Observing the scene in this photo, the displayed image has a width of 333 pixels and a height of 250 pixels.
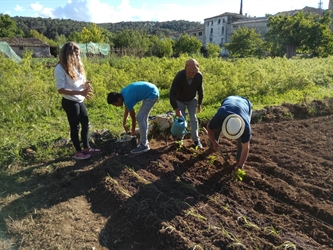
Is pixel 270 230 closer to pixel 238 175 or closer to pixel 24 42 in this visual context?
pixel 238 175

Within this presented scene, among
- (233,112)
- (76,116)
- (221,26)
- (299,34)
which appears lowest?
(76,116)

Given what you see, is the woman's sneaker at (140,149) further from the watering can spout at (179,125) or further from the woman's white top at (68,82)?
the woman's white top at (68,82)

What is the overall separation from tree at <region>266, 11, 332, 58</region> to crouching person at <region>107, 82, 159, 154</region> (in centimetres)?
2699

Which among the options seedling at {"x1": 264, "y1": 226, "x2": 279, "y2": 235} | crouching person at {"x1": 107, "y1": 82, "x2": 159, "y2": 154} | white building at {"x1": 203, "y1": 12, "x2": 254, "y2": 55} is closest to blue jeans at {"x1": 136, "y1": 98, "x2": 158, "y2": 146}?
crouching person at {"x1": 107, "y1": 82, "x2": 159, "y2": 154}

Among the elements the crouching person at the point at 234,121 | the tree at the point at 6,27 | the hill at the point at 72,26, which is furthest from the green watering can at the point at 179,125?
the tree at the point at 6,27

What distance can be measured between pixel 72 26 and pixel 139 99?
314 ft

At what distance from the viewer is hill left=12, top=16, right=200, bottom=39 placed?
80.2 meters

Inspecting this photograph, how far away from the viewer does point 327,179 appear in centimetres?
393

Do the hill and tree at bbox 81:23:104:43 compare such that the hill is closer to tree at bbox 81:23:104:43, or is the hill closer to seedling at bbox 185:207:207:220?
tree at bbox 81:23:104:43

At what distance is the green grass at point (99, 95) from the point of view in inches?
195

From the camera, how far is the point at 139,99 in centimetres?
428

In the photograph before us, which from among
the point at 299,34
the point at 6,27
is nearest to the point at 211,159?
the point at 299,34

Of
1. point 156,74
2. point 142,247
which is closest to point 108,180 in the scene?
point 142,247

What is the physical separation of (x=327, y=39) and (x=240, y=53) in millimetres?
7704
